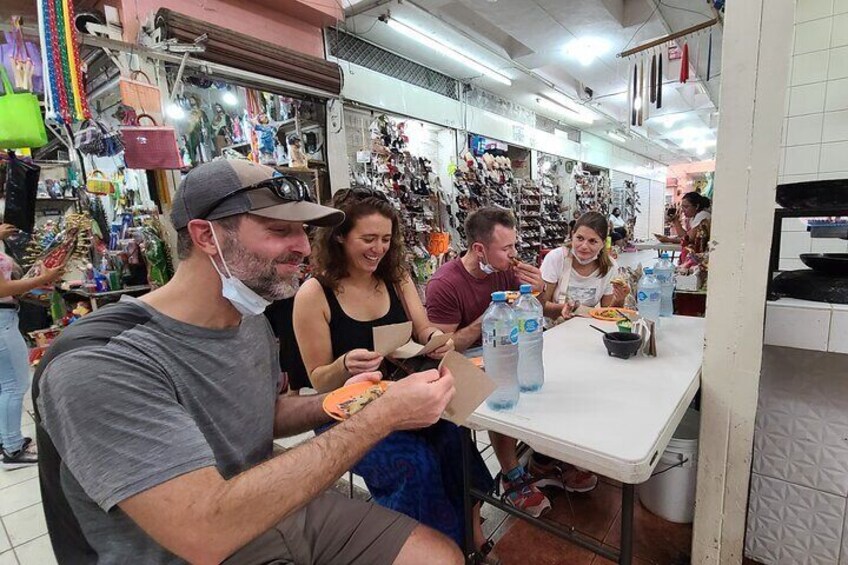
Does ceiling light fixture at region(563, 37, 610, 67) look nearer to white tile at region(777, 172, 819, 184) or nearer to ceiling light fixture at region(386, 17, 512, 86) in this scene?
ceiling light fixture at region(386, 17, 512, 86)

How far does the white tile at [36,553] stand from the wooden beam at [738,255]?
9.61ft

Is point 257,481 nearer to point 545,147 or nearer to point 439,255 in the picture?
point 439,255

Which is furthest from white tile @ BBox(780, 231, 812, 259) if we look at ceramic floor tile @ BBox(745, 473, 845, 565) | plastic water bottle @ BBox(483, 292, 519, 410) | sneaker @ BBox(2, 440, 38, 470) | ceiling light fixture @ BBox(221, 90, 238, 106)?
sneaker @ BBox(2, 440, 38, 470)

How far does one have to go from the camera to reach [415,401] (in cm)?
Result: 105

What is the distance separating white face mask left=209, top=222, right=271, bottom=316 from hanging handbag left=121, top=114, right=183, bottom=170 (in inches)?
92.4

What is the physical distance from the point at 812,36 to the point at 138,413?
10.6ft

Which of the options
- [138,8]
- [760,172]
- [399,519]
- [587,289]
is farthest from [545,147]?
[399,519]

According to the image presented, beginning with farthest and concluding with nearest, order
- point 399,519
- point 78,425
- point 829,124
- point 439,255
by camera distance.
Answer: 1. point 439,255
2. point 829,124
3. point 399,519
4. point 78,425

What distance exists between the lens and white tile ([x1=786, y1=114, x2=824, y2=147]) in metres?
2.21

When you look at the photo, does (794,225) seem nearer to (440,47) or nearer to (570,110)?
(440,47)

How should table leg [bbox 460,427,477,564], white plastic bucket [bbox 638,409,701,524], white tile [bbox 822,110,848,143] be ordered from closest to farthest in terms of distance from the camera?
table leg [bbox 460,427,477,564] → white plastic bucket [bbox 638,409,701,524] → white tile [bbox 822,110,848,143]

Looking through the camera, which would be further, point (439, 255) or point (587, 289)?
point (439, 255)

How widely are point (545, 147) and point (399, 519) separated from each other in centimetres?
848

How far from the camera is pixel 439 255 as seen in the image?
5793 mm
